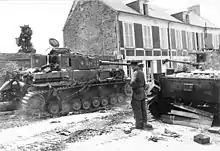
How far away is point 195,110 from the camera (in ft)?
22.1

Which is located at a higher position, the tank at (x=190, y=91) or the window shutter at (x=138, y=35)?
the window shutter at (x=138, y=35)

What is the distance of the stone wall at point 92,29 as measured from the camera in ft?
62.1

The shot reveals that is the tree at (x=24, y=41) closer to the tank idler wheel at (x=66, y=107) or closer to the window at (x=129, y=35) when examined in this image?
the window at (x=129, y=35)

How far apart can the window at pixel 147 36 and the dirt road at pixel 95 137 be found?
13.2 metres

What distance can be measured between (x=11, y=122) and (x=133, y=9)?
14.8 m

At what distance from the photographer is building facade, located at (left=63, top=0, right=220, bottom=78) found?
18.7 metres

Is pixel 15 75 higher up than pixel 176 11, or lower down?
lower down

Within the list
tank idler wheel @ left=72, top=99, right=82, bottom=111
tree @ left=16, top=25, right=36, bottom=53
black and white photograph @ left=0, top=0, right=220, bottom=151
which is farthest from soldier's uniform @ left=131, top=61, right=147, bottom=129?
tree @ left=16, top=25, right=36, bottom=53

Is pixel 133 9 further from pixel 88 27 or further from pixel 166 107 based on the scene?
pixel 166 107

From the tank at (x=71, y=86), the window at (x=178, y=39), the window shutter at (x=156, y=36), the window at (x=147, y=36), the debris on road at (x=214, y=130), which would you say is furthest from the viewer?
the window at (x=178, y=39)

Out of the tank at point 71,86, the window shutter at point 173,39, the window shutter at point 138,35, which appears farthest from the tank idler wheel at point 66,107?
the window shutter at point 173,39

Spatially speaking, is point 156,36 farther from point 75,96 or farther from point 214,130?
point 214,130

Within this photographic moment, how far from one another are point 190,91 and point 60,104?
5.21 m

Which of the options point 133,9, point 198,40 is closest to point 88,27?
point 133,9
